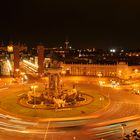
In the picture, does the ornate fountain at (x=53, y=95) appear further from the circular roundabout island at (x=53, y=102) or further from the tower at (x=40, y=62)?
the tower at (x=40, y=62)

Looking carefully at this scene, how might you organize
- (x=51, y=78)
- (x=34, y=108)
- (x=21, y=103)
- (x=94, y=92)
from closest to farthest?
(x=34, y=108) < (x=21, y=103) < (x=51, y=78) < (x=94, y=92)

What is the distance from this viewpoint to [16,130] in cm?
3684

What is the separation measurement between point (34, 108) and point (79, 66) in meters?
51.6

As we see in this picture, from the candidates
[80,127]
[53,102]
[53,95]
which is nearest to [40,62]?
[53,95]

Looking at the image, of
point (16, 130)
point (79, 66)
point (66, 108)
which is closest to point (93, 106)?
point (66, 108)

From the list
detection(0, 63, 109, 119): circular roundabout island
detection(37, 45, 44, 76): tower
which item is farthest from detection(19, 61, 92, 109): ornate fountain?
detection(37, 45, 44, 76): tower

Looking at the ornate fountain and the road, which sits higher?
the ornate fountain

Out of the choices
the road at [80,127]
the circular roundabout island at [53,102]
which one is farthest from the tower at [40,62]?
the road at [80,127]

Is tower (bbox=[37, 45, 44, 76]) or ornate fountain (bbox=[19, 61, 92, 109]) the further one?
tower (bbox=[37, 45, 44, 76])

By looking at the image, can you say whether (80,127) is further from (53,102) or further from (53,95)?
(53,95)

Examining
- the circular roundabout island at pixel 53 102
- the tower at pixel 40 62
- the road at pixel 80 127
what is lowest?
the road at pixel 80 127

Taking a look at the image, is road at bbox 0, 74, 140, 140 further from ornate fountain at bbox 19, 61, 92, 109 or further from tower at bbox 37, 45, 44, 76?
tower at bbox 37, 45, 44, 76

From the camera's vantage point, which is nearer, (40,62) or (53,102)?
(53,102)

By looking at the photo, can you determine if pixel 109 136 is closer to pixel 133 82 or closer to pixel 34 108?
pixel 34 108
